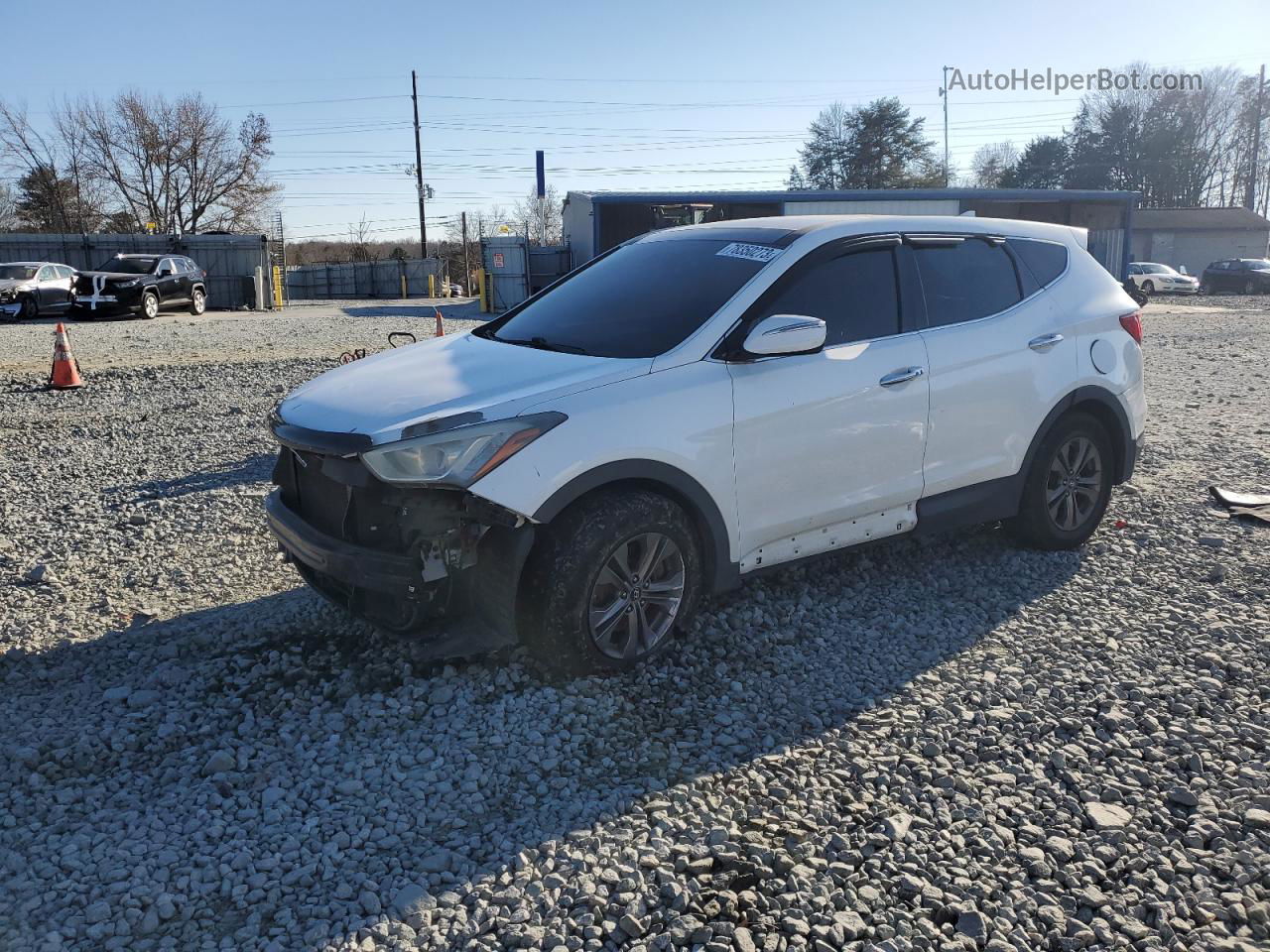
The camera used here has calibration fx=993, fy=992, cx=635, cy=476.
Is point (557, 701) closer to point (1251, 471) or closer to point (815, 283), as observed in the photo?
point (815, 283)

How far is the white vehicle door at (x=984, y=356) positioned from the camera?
188 inches

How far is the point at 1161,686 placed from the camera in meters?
3.97

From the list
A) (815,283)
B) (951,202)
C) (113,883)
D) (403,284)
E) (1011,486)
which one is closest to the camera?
(113,883)

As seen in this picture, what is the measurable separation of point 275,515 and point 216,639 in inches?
27.6

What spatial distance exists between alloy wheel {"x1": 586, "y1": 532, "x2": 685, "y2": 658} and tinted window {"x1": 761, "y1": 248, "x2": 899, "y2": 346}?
117 cm

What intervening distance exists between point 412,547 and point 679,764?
4.01 feet

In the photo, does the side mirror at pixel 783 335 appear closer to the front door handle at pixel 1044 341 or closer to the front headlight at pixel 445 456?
the front headlight at pixel 445 456

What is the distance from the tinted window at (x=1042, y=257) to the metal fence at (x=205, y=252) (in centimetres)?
3464

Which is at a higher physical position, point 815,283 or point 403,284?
point 403,284

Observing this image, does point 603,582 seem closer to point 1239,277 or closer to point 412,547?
point 412,547

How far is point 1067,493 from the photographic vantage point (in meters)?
5.44

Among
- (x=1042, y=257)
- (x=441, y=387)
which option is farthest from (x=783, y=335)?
(x=1042, y=257)

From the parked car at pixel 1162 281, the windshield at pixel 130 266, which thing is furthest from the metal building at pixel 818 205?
the windshield at pixel 130 266

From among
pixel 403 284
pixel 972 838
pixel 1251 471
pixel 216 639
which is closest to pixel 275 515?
pixel 216 639
